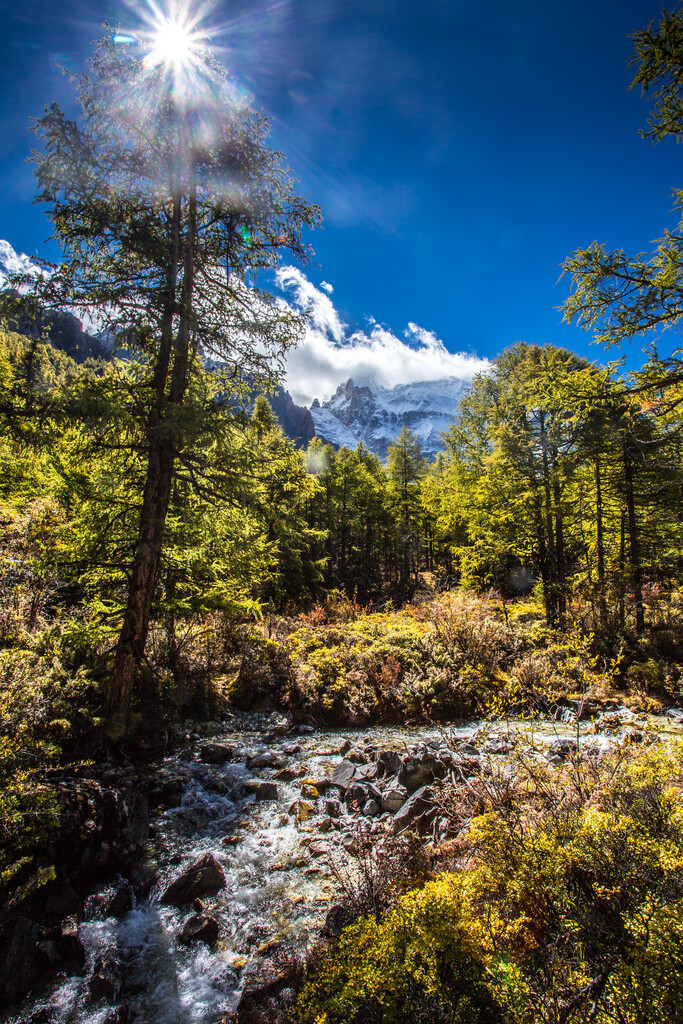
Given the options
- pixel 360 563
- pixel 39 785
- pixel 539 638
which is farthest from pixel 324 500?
pixel 39 785

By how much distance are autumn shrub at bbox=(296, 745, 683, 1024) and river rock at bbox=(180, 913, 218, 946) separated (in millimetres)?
1479

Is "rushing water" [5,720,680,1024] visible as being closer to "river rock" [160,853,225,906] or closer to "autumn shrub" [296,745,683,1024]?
"river rock" [160,853,225,906]

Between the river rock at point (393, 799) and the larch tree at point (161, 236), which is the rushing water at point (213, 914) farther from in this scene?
the larch tree at point (161, 236)

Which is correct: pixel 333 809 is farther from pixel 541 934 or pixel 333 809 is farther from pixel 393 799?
pixel 541 934

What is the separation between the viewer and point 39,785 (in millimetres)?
4484

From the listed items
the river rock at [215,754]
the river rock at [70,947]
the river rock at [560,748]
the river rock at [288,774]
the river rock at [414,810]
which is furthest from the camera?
the river rock at [215,754]

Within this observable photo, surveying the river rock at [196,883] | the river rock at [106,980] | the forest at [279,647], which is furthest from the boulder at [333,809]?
the river rock at [106,980]

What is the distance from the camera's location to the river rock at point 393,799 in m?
6.18

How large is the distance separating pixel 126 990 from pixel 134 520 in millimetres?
6663

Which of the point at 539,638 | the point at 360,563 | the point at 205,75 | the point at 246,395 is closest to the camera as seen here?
the point at 205,75

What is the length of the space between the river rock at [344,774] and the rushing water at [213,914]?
0.32 m

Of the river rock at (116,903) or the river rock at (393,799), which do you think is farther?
the river rock at (393,799)

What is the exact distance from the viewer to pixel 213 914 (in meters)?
4.62

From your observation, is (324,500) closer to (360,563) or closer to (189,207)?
(360,563)
